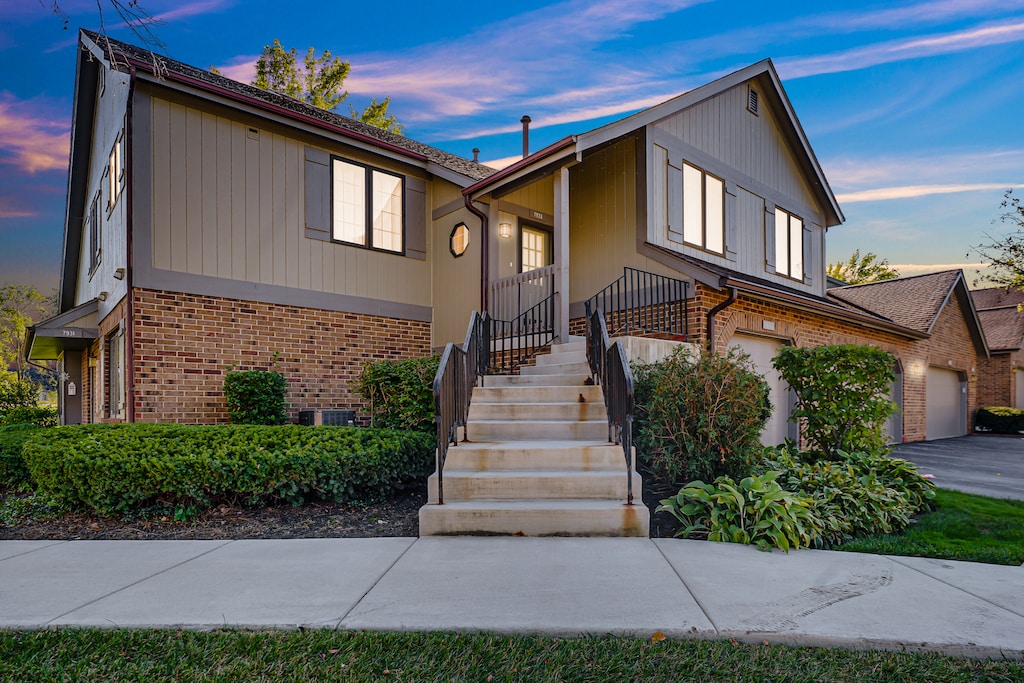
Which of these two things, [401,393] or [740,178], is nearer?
[401,393]

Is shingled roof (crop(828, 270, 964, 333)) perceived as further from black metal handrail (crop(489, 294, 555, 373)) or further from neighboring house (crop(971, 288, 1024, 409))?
black metal handrail (crop(489, 294, 555, 373))

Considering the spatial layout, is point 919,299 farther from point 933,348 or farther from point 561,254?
point 561,254

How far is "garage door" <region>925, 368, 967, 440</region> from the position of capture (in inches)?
656

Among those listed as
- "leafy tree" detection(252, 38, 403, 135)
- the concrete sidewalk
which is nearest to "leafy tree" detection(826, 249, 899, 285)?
"leafy tree" detection(252, 38, 403, 135)

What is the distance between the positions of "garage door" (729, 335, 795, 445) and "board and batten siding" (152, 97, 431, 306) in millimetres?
7056

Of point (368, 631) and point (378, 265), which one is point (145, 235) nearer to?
point (378, 265)

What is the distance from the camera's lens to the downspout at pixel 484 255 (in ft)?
32.8

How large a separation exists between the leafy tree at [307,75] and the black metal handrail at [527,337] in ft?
61.1

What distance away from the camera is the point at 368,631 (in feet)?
9.32

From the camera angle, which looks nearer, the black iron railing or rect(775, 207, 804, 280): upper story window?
the black iron railing

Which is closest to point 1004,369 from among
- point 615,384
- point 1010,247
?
point 1010,247

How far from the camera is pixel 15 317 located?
22516 millimetres

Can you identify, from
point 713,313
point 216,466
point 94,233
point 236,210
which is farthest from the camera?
point 94,233

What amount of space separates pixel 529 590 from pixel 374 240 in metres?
8.15
